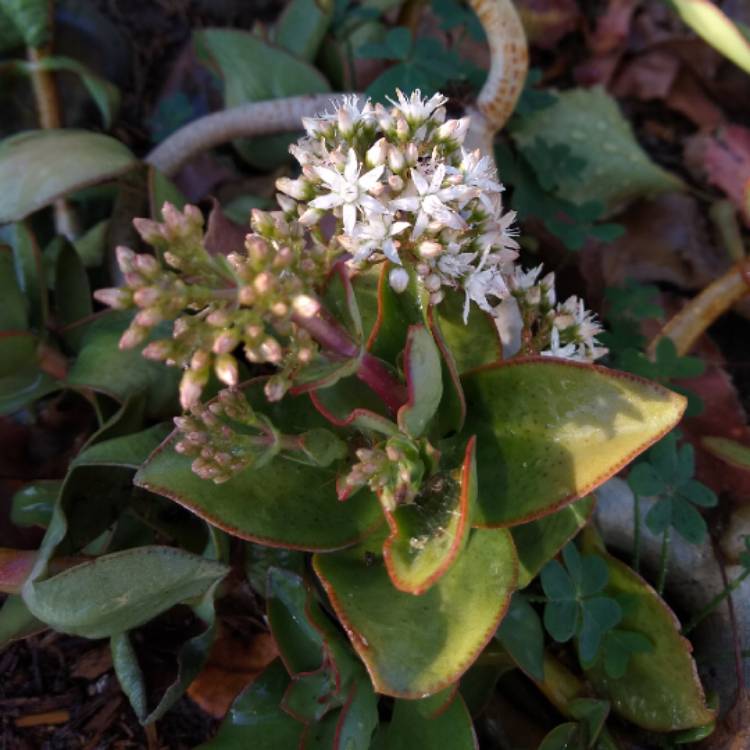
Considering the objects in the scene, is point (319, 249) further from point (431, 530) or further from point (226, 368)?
point (431, 530)

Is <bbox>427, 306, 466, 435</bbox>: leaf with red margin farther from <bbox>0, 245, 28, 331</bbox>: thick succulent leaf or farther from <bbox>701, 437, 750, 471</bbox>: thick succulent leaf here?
<bbox>0, 245, 28, 331</bbox>: thick succulent leaf

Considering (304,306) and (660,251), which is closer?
(304,306)

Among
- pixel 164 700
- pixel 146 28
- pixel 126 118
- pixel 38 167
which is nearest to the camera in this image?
pixel 164 700

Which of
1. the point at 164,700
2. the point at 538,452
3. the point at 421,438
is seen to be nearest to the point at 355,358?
the point at 421,438

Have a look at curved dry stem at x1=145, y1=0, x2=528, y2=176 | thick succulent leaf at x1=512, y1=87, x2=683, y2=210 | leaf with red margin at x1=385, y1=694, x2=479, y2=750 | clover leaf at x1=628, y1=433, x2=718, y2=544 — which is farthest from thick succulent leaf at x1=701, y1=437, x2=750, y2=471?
thick succulent leaf at x1=512, y1=87, x2=683, y2=210

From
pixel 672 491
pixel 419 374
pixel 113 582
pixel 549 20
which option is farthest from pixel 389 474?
pixel 549 20

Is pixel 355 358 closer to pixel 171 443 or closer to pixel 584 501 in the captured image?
pixel 171 443
